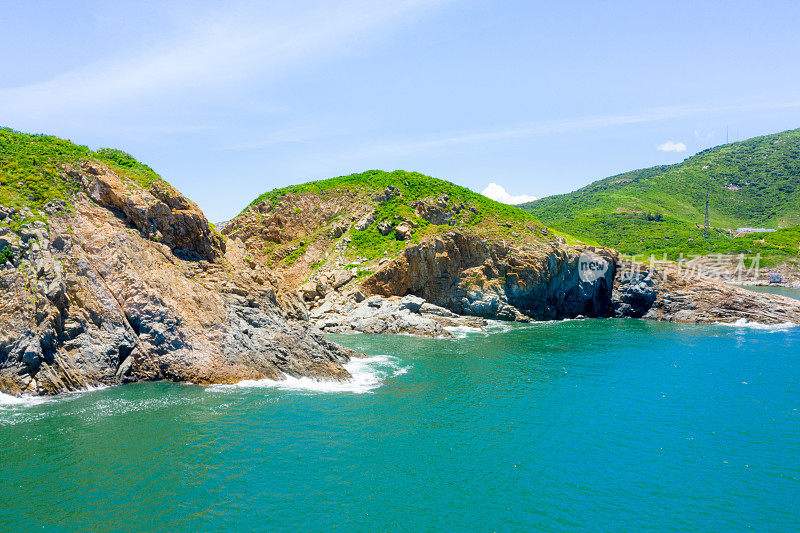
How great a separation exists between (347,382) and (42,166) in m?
33.2

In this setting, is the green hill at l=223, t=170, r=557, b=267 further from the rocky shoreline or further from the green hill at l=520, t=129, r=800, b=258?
the green hill at l=520, t=129, r=800, b=258

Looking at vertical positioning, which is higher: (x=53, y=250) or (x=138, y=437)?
(x=53, y=250)

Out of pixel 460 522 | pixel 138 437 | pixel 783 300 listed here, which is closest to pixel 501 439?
pixel 460 522

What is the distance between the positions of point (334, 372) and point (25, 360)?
21379 millimetres

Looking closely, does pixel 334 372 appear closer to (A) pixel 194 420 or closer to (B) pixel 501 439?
(A) pixel 194 420

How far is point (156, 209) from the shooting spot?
42.0 m

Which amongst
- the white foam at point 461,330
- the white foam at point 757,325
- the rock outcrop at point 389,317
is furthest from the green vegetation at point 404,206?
the white foam at point 757,325

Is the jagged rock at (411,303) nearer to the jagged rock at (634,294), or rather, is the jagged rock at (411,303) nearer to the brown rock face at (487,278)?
the brown rock face at (487,278)

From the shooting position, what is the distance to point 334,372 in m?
38.8

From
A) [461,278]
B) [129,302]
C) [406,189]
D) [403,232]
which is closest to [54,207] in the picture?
[129,302]

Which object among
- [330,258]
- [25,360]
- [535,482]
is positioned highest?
[330,258]

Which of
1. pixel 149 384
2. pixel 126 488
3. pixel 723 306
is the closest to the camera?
pixel 126 488

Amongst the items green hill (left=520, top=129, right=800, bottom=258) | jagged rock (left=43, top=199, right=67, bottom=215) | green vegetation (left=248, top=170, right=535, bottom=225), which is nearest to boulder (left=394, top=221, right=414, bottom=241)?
green vegetation (left=248, top=170, right=535, bottom=225)

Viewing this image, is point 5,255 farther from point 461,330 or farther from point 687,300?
point 687,300
